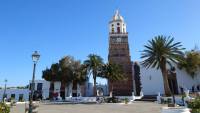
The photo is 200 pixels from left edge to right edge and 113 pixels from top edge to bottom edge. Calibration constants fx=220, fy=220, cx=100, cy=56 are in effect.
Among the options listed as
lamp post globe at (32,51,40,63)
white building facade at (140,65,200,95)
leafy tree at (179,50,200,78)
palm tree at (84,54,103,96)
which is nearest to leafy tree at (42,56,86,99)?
palm tree at (84,54,103,96)

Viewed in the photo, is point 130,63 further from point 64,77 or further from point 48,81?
point 48,81

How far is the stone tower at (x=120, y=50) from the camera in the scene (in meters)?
61.2

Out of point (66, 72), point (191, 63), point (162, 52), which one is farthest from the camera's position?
point (66, 72)

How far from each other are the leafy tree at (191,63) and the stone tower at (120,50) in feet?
49.1

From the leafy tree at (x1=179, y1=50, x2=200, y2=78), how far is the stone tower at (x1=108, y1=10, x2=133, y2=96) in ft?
→ 49.1

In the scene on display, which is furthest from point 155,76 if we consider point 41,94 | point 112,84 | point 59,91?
point 41,94

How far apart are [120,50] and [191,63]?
2056cm

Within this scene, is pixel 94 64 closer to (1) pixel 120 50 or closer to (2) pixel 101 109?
(1) pixel 120 50

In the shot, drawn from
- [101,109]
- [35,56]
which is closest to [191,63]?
[101,109]

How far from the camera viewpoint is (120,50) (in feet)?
212

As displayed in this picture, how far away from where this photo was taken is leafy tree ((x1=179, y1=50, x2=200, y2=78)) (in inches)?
1987

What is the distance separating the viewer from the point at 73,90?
67.4 meters

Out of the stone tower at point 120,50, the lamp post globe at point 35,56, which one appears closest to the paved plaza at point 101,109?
the lamp post globe at point 35,56

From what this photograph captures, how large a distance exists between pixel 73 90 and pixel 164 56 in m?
34.8
